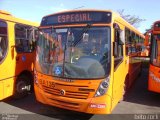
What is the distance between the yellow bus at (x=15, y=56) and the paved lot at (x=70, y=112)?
43cm

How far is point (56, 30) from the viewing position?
6.83 m

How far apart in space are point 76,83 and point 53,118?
57.6 inches

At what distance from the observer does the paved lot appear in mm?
7043

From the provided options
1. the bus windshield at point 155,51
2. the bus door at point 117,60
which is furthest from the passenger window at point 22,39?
the bus windshield at point 155,51

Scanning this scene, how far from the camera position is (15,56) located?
27.4 ft

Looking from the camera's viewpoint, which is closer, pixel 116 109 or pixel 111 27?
pixel 111 27

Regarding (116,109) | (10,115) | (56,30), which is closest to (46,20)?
(56,30)

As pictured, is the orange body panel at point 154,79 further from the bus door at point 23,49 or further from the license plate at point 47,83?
the bus door at point 23,49

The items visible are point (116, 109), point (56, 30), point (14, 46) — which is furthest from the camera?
point (14, 46)

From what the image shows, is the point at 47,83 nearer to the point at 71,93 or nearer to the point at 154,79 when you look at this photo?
the point at 71,93

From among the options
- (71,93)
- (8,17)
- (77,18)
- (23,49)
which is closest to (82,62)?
(71,93)

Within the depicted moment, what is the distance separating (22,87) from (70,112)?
2417 millimetres

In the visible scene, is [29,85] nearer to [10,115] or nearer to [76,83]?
[10,115]

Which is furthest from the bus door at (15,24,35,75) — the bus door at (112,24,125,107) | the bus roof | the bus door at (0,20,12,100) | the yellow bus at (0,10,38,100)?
the bus door at (112,24,125,107)
